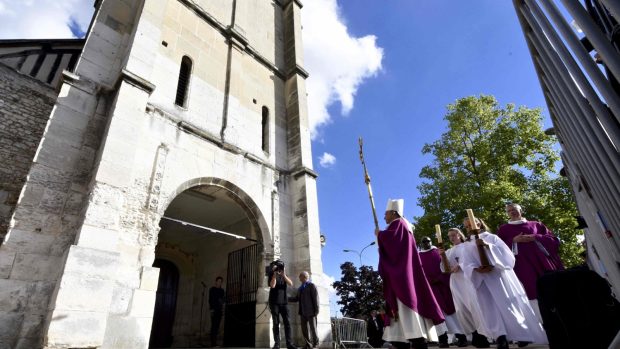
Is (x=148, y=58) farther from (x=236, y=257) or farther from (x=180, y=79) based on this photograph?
(x=236, y=257)

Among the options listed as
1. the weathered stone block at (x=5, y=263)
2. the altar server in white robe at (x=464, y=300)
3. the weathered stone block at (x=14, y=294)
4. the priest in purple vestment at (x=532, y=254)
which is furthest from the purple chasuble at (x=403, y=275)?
the weathered stone block at (x=5, y=263)

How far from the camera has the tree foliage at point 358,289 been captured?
3219 centimetres

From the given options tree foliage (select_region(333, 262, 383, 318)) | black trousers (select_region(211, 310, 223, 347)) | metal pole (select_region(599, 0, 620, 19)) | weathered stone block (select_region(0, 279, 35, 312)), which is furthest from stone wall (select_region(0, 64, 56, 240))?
tree foliage (select_region(333, 262, 383, 318))

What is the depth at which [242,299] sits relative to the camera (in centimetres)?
953

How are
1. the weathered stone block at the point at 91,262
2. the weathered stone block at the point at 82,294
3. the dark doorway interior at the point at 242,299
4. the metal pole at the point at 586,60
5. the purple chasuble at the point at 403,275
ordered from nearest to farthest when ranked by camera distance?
the metal pole at the point at 586,60, the purple chasuble at the point at 403,275, the weathered stone block at the point at 82,294, the weathered stone block at the point at 91,262, the dark doorway interior at the point at 242,299

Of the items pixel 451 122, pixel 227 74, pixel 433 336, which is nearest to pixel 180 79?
pixel 227 74

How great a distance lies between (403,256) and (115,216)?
5104 millimetres

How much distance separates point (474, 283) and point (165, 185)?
6.47 metres

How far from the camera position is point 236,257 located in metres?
10.4

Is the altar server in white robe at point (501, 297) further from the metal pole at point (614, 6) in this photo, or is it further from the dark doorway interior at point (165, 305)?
the dark doorway interior at point (165, 305)

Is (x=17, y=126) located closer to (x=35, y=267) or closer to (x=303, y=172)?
(x=35, y=267)

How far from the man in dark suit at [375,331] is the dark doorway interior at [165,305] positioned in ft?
25.9

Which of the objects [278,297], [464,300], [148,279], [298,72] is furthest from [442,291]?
[298,72]

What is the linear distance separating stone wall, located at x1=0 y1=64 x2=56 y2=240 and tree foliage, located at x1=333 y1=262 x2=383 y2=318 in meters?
29.3
